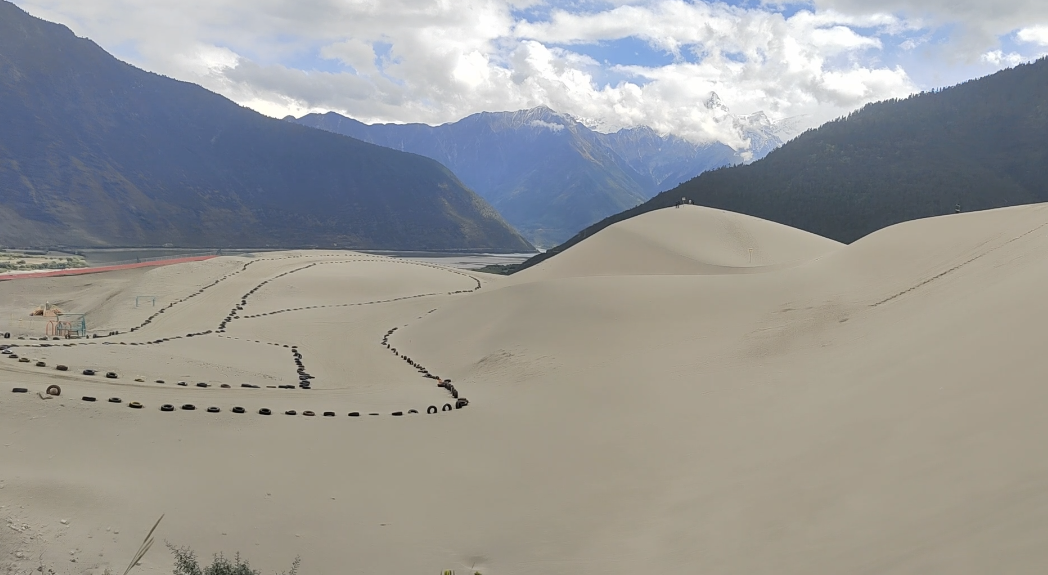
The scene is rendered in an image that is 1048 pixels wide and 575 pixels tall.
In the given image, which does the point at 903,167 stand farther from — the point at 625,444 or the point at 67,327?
the point at 67,327

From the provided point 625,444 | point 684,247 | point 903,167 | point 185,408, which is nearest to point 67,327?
point 185,408

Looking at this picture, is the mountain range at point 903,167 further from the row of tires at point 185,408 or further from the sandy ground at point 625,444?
the row of tires at point 185,408

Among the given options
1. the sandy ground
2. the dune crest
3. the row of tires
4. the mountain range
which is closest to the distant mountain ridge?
the mountain range

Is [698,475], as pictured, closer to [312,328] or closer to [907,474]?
[907,474]

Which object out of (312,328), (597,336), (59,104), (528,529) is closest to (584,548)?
(528,529)

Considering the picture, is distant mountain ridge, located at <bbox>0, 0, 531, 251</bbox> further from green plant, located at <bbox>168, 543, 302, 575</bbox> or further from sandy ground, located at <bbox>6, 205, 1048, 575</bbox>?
green plant, located at <bbox>168, 543, 302, 575</bbox>
